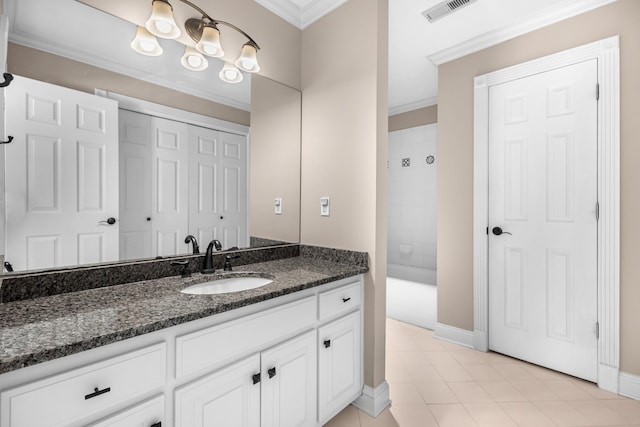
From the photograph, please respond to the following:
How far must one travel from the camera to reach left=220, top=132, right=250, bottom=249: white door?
1843 millimetres

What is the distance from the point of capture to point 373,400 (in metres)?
1.79

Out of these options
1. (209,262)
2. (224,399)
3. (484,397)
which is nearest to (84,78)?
(209,262)

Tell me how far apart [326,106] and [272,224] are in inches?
35.2

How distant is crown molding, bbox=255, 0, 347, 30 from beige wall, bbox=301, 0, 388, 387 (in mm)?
53

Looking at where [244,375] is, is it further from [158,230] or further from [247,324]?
[158,230]

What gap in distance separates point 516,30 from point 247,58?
82.4 inches

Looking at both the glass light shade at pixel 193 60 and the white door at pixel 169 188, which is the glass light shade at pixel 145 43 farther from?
the white door at pixel 169 188

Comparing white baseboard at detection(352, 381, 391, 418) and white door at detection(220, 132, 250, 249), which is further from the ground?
white door at detection(220, 132, 250, 249)

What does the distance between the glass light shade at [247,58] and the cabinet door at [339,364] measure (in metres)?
1.60

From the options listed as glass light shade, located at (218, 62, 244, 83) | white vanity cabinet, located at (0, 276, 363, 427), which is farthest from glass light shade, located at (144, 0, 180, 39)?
white vanity cabinet, located at (0, 276, 363, 427)

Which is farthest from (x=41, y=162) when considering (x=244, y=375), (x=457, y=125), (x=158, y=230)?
(x=457, y=125)

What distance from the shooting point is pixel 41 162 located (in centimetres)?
117

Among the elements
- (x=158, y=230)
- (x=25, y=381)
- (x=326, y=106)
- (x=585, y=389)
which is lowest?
(x=585, y=389)

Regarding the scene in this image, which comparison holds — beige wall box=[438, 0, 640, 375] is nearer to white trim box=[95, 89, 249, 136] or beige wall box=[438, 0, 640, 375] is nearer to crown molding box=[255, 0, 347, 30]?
crown molding box=[255, 0, 347, 30]
